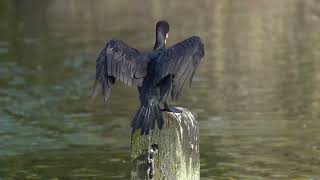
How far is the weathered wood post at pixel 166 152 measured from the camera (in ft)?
22.5

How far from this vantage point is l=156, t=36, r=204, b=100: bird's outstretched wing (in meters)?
7.58

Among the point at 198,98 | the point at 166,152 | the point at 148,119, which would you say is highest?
the point at 148,119

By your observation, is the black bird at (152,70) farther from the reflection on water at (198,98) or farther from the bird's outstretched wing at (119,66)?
the reflection on water at (198,98)

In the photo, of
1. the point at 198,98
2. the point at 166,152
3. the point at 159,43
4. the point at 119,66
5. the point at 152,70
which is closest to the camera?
the point at 166,152

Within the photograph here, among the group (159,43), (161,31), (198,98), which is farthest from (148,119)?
(198,98)

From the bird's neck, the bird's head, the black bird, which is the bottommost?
the black bird

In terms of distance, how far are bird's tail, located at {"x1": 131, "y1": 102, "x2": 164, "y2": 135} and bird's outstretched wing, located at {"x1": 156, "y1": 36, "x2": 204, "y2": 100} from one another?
351mm

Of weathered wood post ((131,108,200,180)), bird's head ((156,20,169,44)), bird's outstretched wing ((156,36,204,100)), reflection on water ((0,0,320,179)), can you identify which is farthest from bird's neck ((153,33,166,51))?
reflection on water ((0,0,320,179))

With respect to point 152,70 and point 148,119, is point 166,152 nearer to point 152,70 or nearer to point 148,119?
point 148,119

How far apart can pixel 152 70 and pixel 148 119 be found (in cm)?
85

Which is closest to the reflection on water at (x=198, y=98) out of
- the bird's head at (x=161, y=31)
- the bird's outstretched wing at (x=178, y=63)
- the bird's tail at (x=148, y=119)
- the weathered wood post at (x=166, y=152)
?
the bird's head at (x=161, y=31)

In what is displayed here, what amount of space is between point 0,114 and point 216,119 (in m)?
3.71

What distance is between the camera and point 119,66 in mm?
7773

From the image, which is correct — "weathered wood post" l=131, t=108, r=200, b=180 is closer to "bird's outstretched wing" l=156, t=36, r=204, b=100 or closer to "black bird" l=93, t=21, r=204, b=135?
"black bird" l=93, t=21, r=204, b=135
